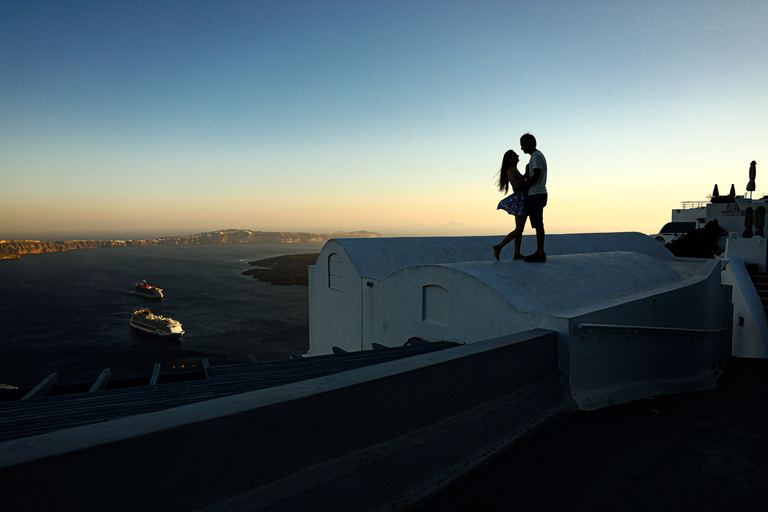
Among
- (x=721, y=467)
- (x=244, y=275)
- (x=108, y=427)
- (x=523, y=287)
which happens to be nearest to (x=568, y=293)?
(x=523, y=287)

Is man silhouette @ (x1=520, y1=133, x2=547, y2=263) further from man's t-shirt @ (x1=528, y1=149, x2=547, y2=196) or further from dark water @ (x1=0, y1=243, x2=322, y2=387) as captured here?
dark water @ (x1=0, y1=243, x2=322, y2=387)

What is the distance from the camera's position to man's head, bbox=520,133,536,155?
727 centimetres

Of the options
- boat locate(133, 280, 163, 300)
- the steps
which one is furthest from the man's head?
boat locate(133, 280, 163, 300)

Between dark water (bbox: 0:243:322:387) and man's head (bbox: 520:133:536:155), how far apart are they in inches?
904

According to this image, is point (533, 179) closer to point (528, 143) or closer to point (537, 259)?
point (528, 143)

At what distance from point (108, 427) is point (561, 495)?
3.17 m

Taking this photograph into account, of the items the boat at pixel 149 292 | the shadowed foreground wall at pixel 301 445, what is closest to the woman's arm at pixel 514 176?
the shadowed foreground wall at pixel 301 445

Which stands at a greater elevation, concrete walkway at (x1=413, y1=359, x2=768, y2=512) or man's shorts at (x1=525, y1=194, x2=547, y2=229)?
man's shorts at (x1=525, y1=194, x2=547, y2=229)

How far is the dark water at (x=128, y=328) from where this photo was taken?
4641 centimetres

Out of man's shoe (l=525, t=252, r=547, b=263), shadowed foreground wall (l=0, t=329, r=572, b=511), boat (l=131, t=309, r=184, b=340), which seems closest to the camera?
shadowed foreground wall (l=0, t=329, r=572, b=511)

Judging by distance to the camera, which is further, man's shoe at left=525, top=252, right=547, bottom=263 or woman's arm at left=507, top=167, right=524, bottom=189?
man's shoe at left=525, top=252, right=547, bottom=263

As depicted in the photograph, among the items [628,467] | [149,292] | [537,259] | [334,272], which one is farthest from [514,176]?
[149,292]

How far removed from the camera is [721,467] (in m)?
3.89

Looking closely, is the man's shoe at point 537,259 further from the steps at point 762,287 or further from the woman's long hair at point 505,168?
the steps at point 762,287
